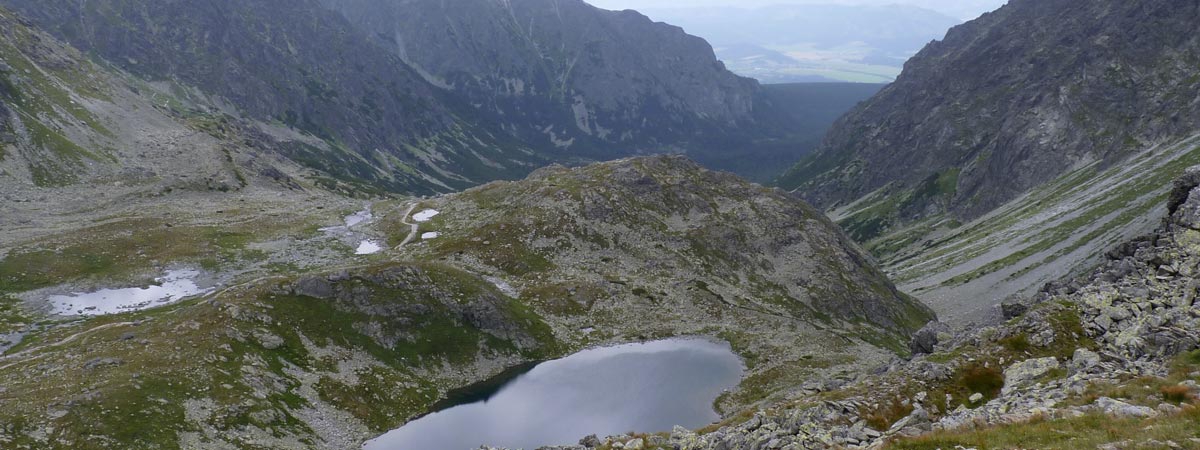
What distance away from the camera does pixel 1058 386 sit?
116 feet

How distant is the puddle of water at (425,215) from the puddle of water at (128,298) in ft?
166

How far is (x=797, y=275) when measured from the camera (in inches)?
5438

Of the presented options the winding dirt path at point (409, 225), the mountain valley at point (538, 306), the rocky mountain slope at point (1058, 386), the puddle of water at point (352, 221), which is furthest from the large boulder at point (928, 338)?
the puddle of water at point (352, 221)

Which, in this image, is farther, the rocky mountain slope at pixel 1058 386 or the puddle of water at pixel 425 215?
the puddle of water at pixel 425 215

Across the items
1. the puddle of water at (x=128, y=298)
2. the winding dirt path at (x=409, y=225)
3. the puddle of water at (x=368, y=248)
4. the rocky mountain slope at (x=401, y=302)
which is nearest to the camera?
the rocky mountain slope at (x=401, y=302)

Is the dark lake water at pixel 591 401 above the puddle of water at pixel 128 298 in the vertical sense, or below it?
below

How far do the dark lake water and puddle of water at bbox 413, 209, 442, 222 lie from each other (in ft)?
200

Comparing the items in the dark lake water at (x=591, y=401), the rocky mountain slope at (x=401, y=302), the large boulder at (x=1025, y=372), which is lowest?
the dark lake water at (x=591, y=401)

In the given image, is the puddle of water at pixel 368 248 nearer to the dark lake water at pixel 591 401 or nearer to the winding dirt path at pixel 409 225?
the winding dirt path at pixel 409 225

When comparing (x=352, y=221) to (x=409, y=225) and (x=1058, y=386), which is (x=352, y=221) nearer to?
(x=409, y=225)

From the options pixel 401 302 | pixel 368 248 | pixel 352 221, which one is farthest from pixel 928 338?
pixel 352 221

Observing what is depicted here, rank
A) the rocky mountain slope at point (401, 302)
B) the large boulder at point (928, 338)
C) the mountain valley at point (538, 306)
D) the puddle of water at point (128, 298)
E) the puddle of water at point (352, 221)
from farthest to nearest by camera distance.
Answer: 1. the puddle of water at point (352, 221)
2. the puddle of water at point (128, 298)
3. the rocky mountain slope at point (401, 302)
4. the large boulder at point (928, 338)
5. the mountain valley at point (538, 306)

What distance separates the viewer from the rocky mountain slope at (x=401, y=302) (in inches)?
2549

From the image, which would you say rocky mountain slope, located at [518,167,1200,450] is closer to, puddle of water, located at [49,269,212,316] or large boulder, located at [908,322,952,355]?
large boulder, located at [908,322,952,355]
